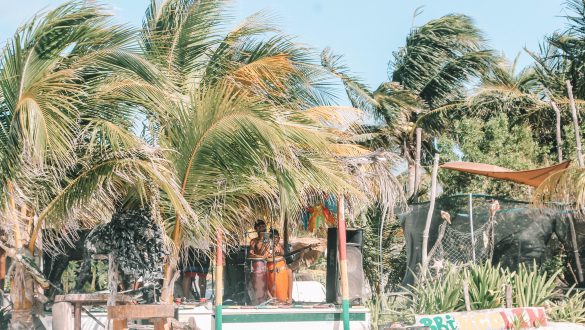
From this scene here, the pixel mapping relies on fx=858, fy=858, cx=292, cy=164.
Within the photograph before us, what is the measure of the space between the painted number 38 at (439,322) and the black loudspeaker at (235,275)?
13.2ft

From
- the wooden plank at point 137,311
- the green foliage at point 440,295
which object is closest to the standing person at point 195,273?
the green foliage at point 440,295

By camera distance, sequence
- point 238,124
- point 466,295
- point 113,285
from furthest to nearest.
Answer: point 466,295, point 238,124, point 113,285

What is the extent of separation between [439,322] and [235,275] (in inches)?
180

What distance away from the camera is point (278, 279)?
12.9 metres

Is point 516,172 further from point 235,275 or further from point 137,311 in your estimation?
point 137,311

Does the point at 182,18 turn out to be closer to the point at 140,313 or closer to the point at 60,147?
the point at 60,147

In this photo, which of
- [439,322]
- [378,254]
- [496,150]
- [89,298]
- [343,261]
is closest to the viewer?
[89,298]

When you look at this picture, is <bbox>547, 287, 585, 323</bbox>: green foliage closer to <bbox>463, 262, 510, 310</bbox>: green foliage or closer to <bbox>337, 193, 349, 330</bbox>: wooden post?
<bbox>463, 262, 510, 310</bbox>: green foliage

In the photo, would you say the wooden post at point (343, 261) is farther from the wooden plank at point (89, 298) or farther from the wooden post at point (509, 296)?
the wooden plank at point (89, 298)

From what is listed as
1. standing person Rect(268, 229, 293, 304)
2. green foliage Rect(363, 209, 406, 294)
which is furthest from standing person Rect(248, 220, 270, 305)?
green foliage Rect(363, 209, 406, 294)

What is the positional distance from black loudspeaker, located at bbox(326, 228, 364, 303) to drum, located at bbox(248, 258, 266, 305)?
979 millimetres

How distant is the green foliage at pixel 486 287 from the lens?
12453mm

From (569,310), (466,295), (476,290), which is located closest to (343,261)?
(466,295)

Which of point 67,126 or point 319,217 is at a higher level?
point 67,126
